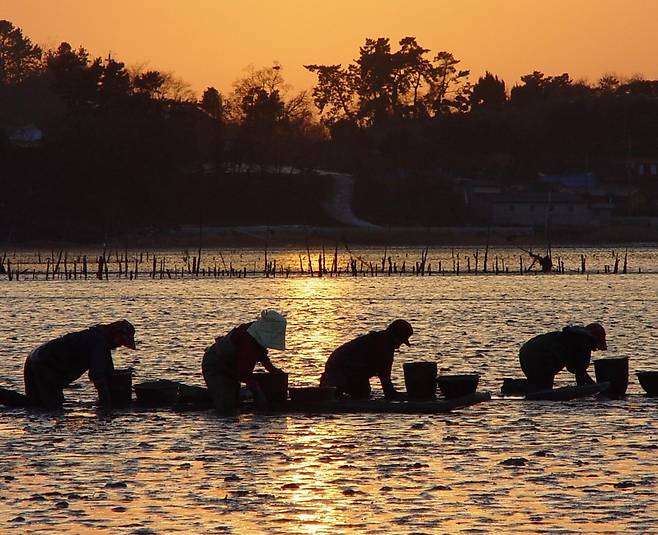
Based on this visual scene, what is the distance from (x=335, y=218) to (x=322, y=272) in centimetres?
4917

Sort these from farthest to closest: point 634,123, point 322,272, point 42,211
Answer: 1. point 634,123
2. point 42,211
3. point 322,272

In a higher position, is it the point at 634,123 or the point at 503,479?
the point at 634,123

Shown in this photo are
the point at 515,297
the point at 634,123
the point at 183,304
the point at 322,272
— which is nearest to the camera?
the point at 183,304

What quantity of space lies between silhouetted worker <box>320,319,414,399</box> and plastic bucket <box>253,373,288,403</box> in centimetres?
71

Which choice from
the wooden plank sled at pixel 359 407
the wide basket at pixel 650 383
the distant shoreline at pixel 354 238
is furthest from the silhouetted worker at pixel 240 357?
the distant shoreline at pixel 354 238

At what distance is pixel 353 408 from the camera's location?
1898 centimetres

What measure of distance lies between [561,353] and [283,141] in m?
116

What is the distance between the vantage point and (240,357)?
18297mm

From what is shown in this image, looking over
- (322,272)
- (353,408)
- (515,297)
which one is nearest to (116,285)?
(322,272)

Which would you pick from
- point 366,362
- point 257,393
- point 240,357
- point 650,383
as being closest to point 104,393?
point 257,393

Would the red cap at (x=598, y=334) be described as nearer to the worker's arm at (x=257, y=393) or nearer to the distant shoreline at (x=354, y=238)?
the worker's arm at (x=257, y=393)

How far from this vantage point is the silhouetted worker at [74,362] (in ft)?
60.0

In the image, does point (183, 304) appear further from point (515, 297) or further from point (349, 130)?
point (349, 130)

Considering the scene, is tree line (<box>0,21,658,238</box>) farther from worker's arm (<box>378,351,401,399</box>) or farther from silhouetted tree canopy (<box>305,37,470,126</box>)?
worker's arm (<box>378,351,401,399</box>)
